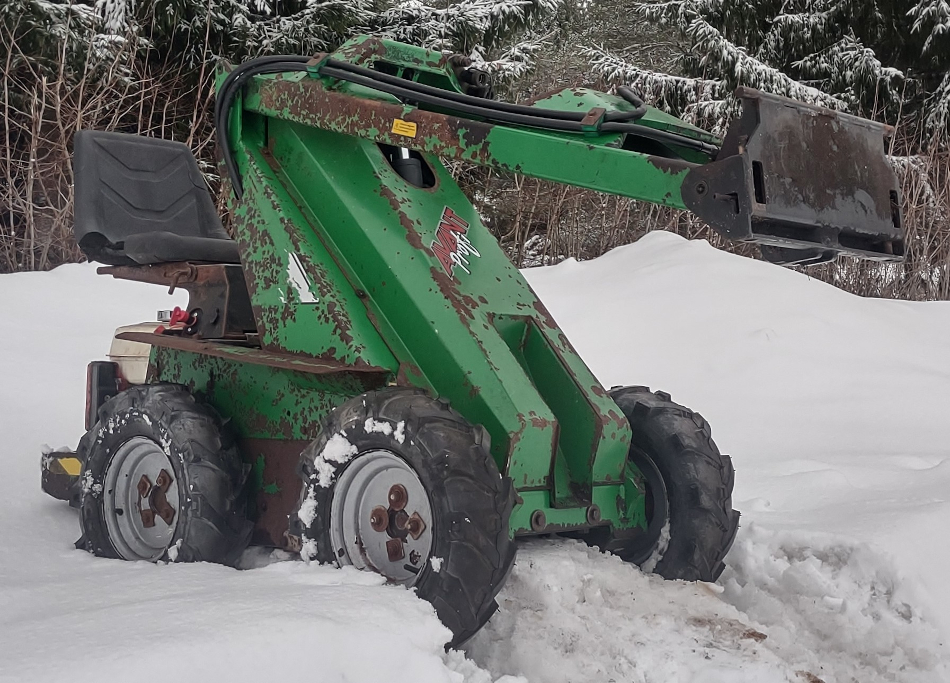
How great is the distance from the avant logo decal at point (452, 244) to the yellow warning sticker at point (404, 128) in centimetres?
33

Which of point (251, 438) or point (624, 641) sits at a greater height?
point (251, 438)

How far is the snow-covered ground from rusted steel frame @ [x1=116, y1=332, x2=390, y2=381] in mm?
580

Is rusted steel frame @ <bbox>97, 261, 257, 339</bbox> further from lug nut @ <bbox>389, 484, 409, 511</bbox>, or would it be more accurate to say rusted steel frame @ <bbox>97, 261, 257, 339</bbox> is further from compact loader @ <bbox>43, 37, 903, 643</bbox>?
lug nut @ <bbox>389, 484, 409, 511</bbox>

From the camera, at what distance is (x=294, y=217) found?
3.38 metres

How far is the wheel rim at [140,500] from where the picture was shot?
3.40 m

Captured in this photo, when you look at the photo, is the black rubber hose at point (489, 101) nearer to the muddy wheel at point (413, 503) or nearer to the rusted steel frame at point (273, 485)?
the muddy wheel at point (413, 503)

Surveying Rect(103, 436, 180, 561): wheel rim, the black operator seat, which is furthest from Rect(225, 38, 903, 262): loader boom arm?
Rect(103, 436, 180, 561): wheel rim

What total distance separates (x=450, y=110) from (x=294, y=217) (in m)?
0.62

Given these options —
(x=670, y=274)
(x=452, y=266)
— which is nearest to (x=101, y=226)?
(x=452, y=266)

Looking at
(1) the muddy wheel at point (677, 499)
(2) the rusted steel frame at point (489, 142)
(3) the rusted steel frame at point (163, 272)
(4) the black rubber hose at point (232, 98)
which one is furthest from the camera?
(3) the rusted steel frame at point (163, 272)

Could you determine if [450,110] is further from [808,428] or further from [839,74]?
[839,74]

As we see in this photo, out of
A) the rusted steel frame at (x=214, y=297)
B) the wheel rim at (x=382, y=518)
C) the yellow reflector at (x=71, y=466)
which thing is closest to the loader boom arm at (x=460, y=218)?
the rusted steel frame at (x=214, y=297)

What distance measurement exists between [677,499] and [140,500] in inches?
68.1

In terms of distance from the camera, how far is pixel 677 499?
323 cm
